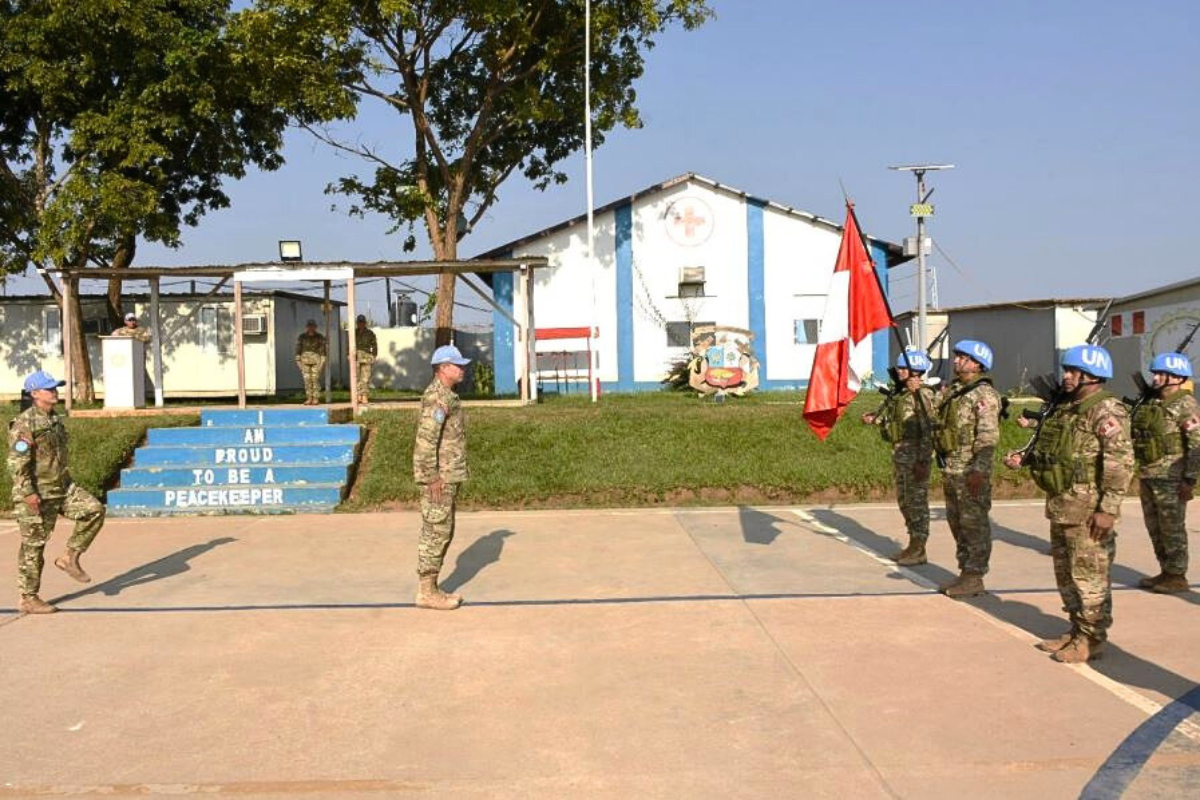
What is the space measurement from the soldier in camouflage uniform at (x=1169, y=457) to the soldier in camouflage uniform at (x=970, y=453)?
120 centimetres

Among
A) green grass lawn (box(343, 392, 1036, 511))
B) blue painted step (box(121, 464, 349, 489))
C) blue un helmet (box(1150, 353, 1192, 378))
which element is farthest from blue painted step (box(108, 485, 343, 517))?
blue un helmet (box(1150, 353, 1192, 378))

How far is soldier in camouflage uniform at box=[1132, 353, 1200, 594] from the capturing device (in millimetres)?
7230

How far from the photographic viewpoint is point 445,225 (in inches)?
907

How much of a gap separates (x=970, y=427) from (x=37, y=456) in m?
6.80

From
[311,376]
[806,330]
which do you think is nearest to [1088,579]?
[311,376]

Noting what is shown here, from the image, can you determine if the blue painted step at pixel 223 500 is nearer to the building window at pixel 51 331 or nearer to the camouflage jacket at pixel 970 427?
the camouflage jacket at pixel 970 427

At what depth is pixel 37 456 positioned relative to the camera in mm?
7188

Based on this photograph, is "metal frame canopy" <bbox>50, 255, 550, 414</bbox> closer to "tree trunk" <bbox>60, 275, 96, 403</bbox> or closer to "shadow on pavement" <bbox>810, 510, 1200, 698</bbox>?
"tree trunk" <bbox>60, 275, 96, 403</bbox>

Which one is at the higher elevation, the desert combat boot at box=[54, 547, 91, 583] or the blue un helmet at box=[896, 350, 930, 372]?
the blue un helmet at box=[896, 350, 930, 372]

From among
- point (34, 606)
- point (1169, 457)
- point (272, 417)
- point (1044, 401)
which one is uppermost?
point (1044, 401)

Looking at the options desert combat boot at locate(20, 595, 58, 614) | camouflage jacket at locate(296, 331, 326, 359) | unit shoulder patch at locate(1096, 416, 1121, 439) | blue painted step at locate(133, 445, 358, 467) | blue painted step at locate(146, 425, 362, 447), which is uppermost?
camouflage jacket at locate(296, 331, 326, 359)

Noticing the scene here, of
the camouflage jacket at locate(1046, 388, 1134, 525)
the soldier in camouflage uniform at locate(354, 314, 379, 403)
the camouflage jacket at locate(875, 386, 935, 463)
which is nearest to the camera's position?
the camouflage jacket at locate(1046, 388, 1134, 525)

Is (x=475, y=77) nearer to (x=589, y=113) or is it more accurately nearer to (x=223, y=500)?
(x=589, y=113)

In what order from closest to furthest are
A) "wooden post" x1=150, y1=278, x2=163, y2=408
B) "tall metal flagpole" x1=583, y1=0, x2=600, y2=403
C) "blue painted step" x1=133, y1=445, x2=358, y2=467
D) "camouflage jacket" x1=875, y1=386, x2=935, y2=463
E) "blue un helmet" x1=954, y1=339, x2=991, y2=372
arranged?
"blue un helmet" x1=954, y1=339, x2=991, y2=372, "camouflage jacket" x1=875, y1=386, x2=935, y2=463, "blue painted step" x1=133, y1=445, x2=358, y2=467, "wooden post" x1=150, y1=278, x2=163, y2=408, "tall metal flagpole" x1=583, y1=0, x2=600, y2=403
